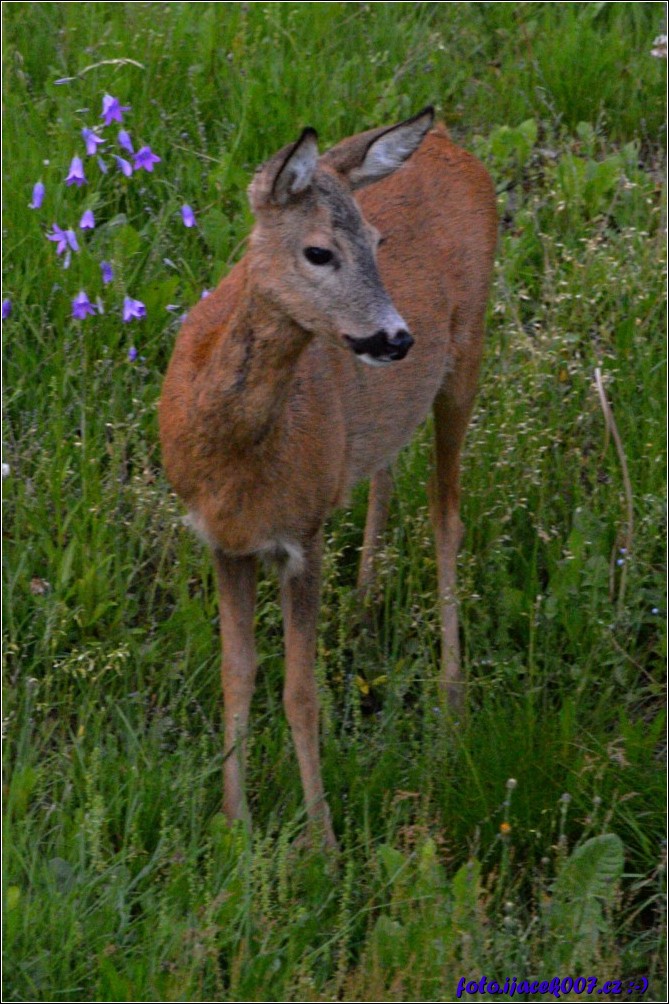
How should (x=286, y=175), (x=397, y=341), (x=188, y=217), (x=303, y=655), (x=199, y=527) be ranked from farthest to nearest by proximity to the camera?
(x=188, y=217) → (x=303, y=655) → (x=199, y=527) → (x=286, y=175) → (x=397, y=341)

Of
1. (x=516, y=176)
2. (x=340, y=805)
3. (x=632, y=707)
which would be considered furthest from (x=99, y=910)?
(x=516, y=176)

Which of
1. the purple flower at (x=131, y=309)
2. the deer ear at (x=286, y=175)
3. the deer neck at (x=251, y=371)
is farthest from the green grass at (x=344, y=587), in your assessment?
the deer ear at (x=286, y=175)

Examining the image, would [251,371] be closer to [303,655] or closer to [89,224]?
[303,655]

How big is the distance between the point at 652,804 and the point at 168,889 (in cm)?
132

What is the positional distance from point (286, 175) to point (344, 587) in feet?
5.02

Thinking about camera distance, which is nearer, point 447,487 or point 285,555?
point 285,555

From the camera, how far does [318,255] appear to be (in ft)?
12.1

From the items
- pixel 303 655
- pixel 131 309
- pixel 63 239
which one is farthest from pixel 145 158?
pixel 303 655

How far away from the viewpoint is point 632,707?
4.60m

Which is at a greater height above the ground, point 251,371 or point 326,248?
point 326,248

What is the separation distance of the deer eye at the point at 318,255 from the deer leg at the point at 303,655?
805 mm

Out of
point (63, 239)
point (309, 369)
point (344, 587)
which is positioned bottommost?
point (344, 587)

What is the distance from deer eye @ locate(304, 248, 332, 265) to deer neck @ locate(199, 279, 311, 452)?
0.15 m

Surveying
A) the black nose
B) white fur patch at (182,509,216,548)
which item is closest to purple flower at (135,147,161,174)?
white fur patch at (182,509,216,548)
